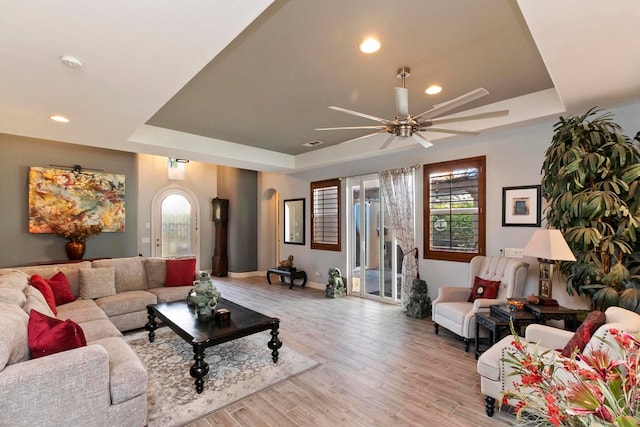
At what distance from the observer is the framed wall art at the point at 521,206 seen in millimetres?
3959

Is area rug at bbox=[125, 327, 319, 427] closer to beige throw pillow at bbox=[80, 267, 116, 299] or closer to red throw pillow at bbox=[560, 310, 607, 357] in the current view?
beige throw pillow at bbox=[80, 267, 116, 299]

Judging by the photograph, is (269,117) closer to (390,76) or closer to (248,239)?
(390,76)

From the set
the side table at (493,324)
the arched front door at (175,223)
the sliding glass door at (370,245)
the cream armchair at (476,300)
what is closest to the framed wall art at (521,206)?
the cream armchair at (476,300)

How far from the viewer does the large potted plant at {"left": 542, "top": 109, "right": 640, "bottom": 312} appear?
273cm

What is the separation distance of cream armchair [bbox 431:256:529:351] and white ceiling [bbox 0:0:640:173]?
1.78 meters

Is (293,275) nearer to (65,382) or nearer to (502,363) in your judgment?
(502,363)

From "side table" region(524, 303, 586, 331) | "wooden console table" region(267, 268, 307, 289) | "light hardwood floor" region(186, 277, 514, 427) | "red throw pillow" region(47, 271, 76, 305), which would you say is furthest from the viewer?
"wooden console table" region(267, 268, 307, 289)

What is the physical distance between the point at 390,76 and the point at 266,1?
1807 millimetres

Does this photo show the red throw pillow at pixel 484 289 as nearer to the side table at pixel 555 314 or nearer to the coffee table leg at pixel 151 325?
the side table at pixel 555 314

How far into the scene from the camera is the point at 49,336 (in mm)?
2016

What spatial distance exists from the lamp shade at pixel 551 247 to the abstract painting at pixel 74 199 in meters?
7.44

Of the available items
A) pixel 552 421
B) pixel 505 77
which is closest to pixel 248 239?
pixel 505 77

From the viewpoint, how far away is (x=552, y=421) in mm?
670

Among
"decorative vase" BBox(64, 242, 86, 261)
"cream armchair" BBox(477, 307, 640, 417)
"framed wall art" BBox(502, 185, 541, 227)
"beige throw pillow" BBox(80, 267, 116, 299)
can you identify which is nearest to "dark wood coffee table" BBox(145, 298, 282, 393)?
"beige throw pillow" BBox(80, 267, 116, 299)
